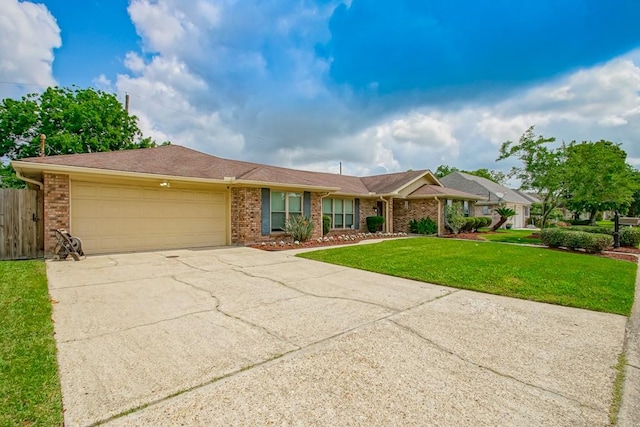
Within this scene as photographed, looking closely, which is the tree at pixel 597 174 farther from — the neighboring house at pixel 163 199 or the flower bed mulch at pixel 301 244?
the flower bed mulch at pixel 301 244

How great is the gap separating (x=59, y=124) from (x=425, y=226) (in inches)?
1048

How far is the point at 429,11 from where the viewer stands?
34.9 feet

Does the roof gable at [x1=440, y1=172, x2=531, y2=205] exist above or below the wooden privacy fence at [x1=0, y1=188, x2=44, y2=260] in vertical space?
above

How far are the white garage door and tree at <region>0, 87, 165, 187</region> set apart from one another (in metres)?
16.2

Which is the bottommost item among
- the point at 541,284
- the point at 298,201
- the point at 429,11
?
the point at 541,284

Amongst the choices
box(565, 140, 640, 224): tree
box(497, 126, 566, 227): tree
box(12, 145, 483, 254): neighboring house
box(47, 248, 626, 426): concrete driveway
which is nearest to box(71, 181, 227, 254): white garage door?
box(12, 145, 483, 254): neighboring house

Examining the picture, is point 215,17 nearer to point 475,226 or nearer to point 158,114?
point 158,114

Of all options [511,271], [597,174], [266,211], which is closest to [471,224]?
[597,174]

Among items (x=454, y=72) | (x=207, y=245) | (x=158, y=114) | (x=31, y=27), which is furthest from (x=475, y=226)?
(x=31, y=27)

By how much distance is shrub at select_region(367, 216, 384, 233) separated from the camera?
1827cm

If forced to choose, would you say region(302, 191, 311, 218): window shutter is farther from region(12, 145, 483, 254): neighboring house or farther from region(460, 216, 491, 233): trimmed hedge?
region(460, 216, 491, 233): trimmed hedge

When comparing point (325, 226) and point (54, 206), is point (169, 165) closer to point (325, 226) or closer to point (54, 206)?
point (54, 206)

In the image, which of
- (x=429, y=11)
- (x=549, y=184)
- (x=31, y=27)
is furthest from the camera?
(x=549, y=184)

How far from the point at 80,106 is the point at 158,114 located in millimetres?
6880
